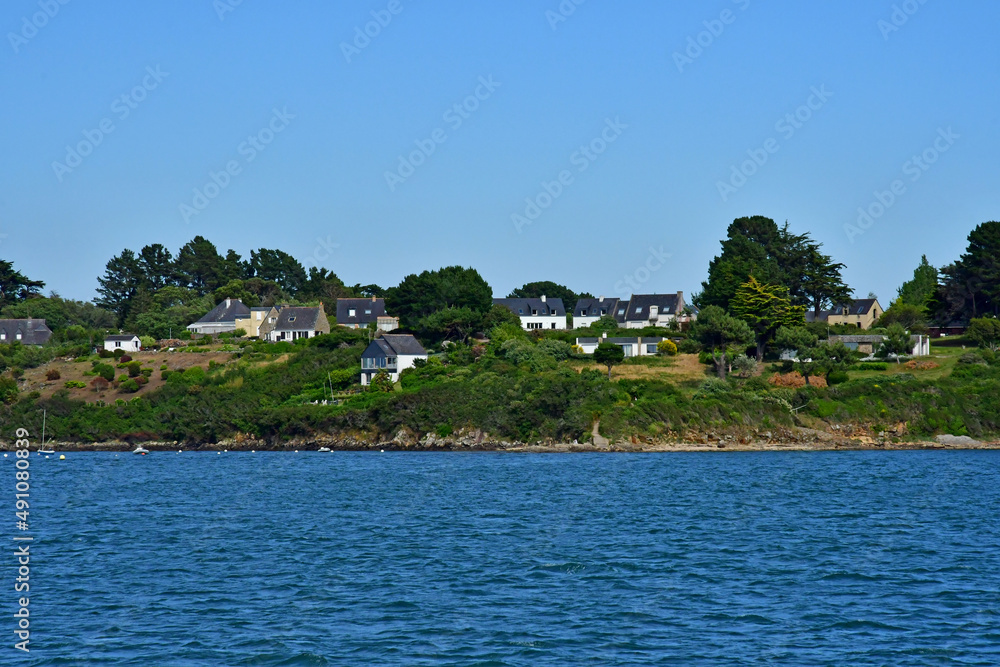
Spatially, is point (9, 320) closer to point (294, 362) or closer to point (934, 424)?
point (294, 362)

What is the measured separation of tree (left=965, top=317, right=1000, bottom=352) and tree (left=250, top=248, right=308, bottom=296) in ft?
332

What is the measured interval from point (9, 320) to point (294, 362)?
46.6 meters

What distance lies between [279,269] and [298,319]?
5373 cm

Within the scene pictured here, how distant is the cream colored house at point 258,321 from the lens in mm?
110500

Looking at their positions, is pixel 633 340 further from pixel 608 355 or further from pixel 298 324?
pixel 298 324

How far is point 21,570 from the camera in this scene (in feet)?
91.2

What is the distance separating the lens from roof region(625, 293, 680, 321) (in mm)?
114562

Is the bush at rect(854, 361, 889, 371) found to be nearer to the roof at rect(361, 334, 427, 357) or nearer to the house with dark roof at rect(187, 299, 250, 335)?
the roof at rect(361, 334, 427, 357)

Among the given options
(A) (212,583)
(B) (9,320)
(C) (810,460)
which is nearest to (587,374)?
(C) (810,460)

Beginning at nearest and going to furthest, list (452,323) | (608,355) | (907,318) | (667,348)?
1. (608,355)
2. (667,348)
3. (452,323)
4. (907,318)

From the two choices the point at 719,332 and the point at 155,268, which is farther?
the point at 155,268

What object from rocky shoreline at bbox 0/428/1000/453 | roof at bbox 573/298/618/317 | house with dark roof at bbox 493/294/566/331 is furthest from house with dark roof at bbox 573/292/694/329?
rocky shoreline at bbox 0/428/1000/453

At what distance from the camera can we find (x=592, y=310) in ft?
391

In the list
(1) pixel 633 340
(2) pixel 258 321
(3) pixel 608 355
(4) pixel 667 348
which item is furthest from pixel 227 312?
(4) pixel 667 348
